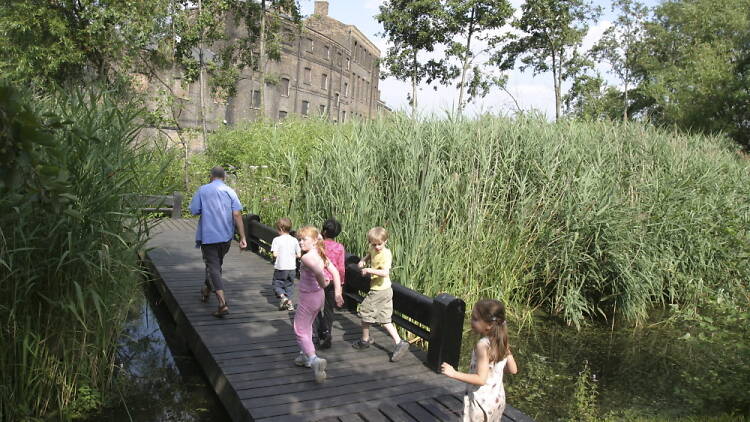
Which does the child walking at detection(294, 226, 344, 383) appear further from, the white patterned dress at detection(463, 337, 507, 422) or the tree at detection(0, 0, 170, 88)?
the tree at detection(0, 0, 170, 88)

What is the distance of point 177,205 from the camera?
46.3ft

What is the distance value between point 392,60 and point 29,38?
19272 millimetres

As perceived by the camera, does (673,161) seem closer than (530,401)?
No

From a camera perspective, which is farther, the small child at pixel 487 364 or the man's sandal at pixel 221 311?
the man's sandal at pixel 221 311

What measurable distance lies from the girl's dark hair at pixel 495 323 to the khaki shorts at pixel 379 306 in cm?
207

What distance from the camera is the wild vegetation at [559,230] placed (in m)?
6.71

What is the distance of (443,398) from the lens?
4469mm

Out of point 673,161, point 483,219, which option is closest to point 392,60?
point 673,161

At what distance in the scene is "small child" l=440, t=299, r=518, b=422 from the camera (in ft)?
10.5

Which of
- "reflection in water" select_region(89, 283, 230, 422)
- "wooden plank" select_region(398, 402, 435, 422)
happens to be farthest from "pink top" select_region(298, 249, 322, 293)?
"reflection in water" select_region(89, 283, 230, 422)

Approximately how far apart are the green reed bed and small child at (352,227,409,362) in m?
2.13

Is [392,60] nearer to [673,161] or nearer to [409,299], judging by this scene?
[673,161]

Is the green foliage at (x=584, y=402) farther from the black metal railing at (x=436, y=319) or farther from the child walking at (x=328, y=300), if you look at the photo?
the child walking at (x=328, y=300)

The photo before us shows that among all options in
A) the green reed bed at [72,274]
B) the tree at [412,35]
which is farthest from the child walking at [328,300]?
the tree at [412,35]
